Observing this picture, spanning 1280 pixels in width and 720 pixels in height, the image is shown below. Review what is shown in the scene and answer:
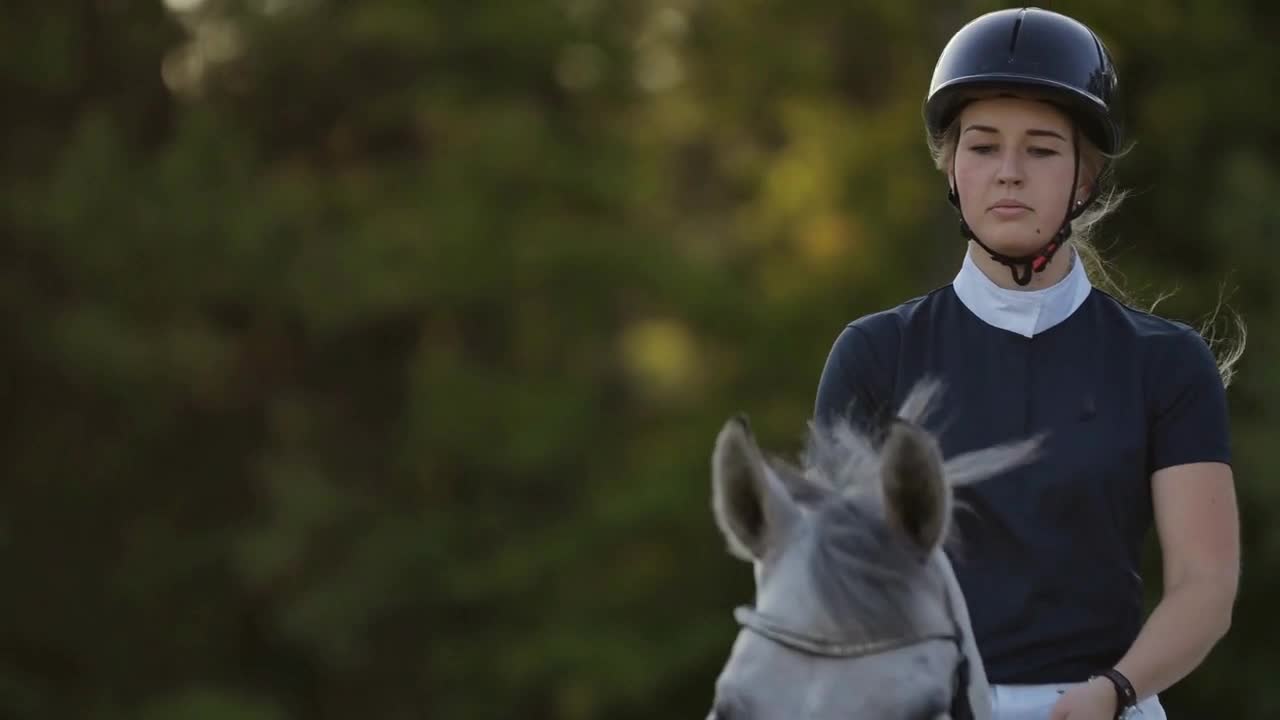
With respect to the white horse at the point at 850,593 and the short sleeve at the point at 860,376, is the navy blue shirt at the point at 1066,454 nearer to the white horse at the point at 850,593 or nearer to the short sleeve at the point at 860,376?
the short sleeve at the point at 860,376

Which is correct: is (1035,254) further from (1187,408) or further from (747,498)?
(747,498)

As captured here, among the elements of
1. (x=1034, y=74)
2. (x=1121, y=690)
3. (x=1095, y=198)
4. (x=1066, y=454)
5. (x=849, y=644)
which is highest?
(x=1034, y=74)

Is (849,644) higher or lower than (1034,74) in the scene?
lower

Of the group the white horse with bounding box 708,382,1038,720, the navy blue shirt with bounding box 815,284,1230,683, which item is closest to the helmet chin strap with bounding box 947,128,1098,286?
the navy blue shirt with bounding box 815,284,1230,683

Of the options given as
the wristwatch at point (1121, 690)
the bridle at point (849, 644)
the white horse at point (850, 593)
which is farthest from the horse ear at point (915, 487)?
the wristwatch at point (1121, 690)

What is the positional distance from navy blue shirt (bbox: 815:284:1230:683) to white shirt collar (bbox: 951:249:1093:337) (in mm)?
A: 17

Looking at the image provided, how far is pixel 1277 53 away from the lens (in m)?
15.3

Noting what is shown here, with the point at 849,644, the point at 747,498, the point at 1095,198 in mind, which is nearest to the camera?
the point at 849,644

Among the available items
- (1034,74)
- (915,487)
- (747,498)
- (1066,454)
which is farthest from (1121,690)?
(1034,74)

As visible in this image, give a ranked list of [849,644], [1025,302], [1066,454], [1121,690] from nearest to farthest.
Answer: [849,644], [1121,690], [1066,454], [1025,302]

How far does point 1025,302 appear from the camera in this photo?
3.16 m

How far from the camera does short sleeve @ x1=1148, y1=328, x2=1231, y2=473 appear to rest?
3.01 metres

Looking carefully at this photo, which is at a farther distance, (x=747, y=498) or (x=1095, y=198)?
(x=1095, y=198)

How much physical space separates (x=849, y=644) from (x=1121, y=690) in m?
0.53
